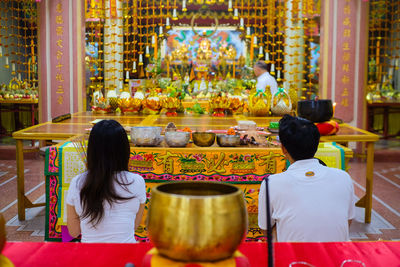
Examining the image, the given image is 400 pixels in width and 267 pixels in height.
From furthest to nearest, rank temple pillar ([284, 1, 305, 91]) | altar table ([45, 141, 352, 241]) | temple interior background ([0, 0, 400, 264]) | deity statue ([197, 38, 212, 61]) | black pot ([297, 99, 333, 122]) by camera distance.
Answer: deity statue ([197, 38, 212, 61]), temple pillar ([284, 1, 305, 91]), temple interior background ([0, 0, 400, 264]), black pot ([297, 99, 333, 122]), altar table ([45, 141, 352, 241])

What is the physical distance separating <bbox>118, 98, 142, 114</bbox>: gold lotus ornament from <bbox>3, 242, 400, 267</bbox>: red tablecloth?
3.58 meters

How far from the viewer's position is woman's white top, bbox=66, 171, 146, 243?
1.60m

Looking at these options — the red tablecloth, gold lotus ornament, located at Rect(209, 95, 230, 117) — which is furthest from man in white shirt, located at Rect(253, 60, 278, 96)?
the red tablecloth

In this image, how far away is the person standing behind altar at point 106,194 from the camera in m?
1.60

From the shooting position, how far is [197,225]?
2.18 feet

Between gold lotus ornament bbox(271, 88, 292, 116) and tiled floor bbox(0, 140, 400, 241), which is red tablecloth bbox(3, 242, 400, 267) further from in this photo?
gold lotus ornament bbox(271, 88, 292, 116)

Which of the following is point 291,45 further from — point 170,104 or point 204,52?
point 170,104

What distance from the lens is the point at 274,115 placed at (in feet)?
14.3

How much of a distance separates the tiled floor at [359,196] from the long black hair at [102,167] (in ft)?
6.19

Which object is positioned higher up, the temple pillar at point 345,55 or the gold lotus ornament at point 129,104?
the temple pillar at point 345,55

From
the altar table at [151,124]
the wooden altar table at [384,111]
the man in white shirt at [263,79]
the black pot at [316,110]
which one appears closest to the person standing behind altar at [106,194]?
the altar table at [151,124]

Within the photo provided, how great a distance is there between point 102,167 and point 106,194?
0.10m

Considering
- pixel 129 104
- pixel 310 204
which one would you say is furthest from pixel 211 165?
pixel 129 104

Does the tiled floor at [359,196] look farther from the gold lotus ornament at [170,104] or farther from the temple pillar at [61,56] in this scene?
the gold lotus ornament at [170,104]
